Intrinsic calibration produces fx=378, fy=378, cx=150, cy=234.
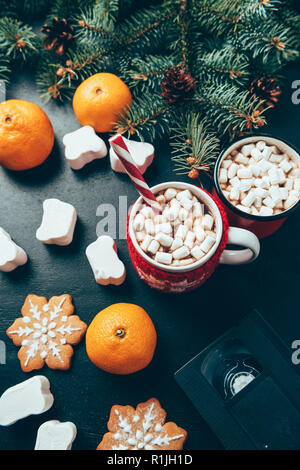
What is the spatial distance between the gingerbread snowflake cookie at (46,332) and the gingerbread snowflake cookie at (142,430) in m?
0.15

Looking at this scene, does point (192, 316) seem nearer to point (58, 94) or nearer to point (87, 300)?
point (87, 300)

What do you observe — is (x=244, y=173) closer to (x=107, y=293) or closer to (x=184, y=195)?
(x=184, y=195)

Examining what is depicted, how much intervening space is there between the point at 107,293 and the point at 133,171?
1.06 ft

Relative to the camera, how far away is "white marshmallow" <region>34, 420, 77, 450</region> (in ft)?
2.47

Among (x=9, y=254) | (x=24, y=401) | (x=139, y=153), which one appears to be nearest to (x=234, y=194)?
(x=139, y=153)

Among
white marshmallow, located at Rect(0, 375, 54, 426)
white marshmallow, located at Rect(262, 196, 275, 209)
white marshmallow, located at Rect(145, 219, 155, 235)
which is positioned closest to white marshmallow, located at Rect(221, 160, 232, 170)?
white marshmallow, located at Rect(262, 196, 275, 209)

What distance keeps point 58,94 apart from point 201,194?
1.46 feet

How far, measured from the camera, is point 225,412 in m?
0.76

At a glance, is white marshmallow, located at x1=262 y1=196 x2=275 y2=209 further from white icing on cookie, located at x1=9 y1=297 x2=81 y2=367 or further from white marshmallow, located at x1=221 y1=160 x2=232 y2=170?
white icing on cookie, located at x1=9 y1=297 x2=81 y2=367

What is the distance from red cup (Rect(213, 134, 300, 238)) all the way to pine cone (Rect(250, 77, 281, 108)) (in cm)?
11

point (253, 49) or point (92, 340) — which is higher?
point (253, 49)

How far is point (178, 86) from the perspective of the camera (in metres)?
0.76

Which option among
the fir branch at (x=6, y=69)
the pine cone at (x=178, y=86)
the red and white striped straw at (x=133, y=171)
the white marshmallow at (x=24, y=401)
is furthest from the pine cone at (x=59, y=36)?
the white marshmallow at (x=24, y=401)
